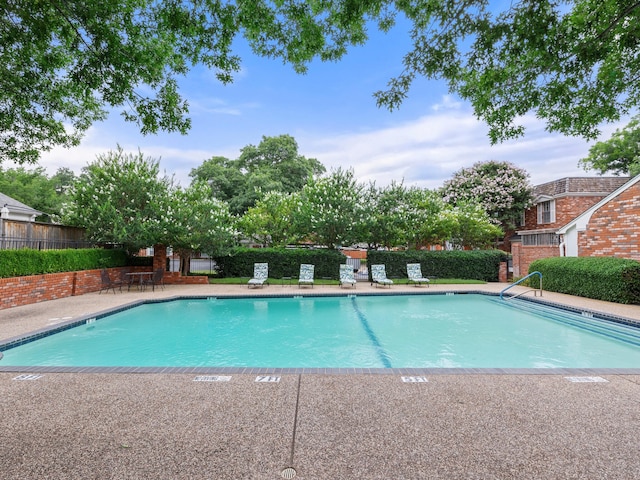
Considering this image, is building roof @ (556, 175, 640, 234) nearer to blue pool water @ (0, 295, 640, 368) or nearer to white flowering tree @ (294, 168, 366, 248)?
blue pool water @ (0, 295, 640, 368)

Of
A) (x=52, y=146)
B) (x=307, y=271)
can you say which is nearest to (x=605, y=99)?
(x=307, y=271)

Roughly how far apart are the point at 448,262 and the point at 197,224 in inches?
482

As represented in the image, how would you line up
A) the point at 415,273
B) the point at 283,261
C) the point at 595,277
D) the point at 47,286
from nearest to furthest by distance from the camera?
the point at 47,286 < the point at 595,277 < the point at 415,273 < the point at 283,261

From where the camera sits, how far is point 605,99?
4.74m

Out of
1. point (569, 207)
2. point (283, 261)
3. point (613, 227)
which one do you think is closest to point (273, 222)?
point (283, 261)

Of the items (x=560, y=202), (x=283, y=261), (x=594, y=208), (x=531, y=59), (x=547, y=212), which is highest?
(x=560, y=202)

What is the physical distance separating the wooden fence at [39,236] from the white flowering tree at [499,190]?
927 inches

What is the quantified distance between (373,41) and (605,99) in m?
3.34

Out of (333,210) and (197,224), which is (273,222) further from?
(197,224)

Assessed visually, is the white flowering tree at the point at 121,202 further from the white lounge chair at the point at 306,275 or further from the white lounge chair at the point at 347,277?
the white lounge chair at the point at 347,277

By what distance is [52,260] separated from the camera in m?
10.7

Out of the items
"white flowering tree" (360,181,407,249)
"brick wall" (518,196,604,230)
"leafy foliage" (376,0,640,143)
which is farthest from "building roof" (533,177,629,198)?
"leafy foliage" (376,0,640,143)

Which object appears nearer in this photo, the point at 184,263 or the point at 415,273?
the point at 415,273

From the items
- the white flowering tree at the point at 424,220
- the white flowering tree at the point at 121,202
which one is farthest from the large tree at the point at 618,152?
the white flowering tree at the point at 121,202
